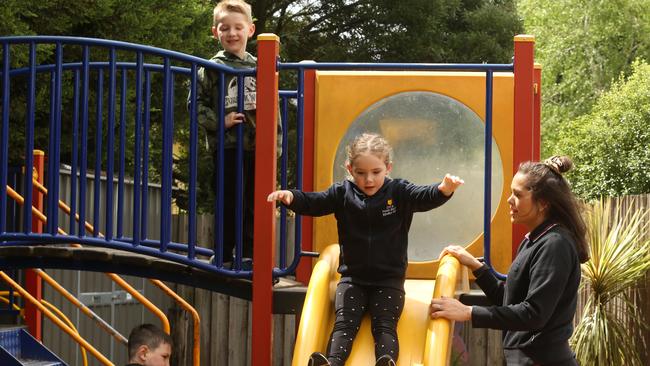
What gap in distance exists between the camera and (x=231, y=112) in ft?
18.1

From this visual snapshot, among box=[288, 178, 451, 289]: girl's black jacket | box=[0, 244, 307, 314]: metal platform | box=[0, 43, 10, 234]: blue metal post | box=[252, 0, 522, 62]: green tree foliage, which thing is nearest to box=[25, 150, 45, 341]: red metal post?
box=[0, 244, 307, 314]: metal platform

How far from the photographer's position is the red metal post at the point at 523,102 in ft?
17.4

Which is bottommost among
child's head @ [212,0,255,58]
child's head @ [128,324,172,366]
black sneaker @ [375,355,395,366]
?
child's head @ [128,324,172,366]

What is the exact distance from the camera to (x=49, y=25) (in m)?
10.2

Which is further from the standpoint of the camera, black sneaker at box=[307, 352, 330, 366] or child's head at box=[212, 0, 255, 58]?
child's head at box=[212, 0, 255, 58]

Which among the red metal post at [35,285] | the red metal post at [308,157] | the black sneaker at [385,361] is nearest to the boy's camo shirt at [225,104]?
the red metal post at [308,157]

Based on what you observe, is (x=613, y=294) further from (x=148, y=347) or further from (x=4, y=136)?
(x=4, y=136)

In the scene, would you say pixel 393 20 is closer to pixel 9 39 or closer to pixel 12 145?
pixel 12 145

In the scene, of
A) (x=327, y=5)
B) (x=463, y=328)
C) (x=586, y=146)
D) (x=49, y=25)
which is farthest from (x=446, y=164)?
(x=327, y=5)

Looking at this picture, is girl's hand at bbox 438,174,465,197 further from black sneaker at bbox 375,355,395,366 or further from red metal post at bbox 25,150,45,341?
red metal post at bbox 25,150,45,341

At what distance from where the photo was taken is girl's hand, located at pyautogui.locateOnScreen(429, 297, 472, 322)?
4520mm

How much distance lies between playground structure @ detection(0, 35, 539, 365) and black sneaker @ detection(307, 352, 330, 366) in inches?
10.9

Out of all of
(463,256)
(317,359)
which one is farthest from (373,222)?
(317,359)

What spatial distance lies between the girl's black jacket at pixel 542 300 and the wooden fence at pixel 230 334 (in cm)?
611
